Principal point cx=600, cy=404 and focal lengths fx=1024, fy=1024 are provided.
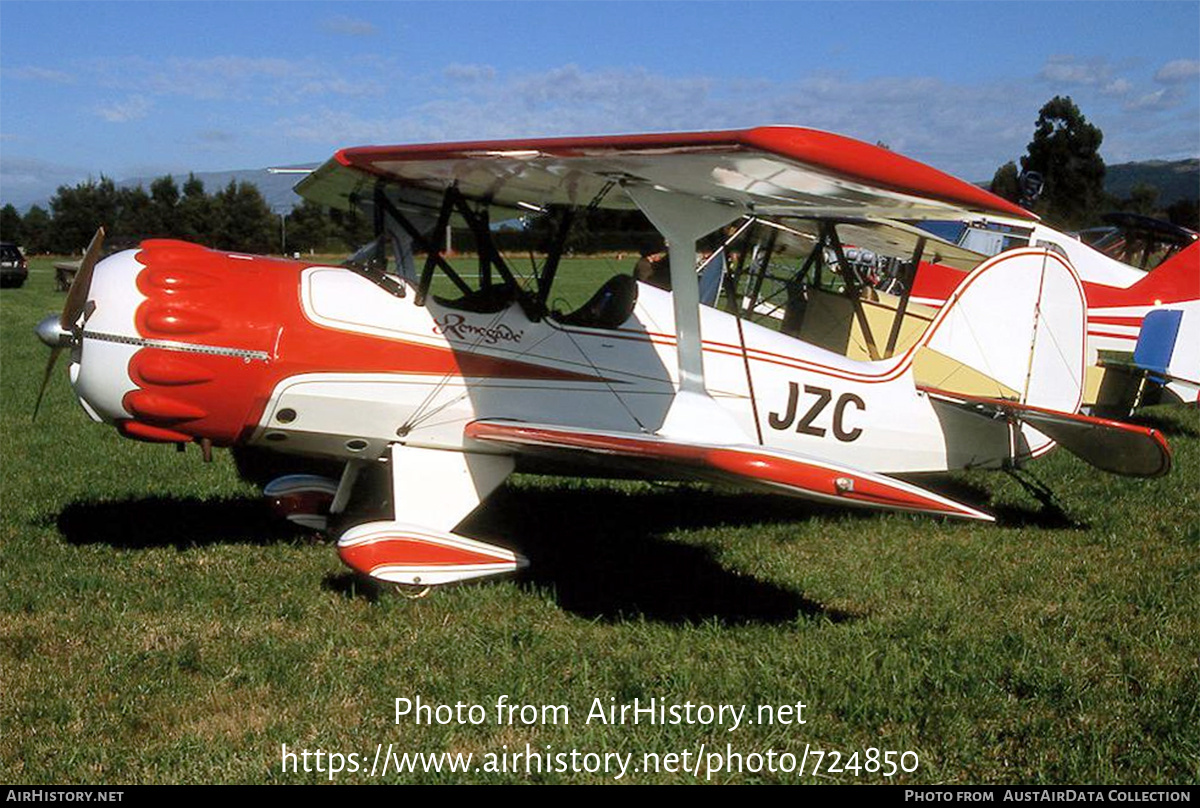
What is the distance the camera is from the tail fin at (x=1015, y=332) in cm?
707

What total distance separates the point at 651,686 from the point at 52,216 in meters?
71.2

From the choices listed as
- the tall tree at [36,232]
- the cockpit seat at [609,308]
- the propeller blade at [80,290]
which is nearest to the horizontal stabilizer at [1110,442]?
the cockpit seat at [609,308]

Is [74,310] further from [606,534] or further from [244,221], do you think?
[244,221]

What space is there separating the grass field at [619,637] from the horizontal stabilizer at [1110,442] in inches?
25.9

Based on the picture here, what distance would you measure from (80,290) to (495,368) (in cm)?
218

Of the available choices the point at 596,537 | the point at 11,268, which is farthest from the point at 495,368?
the point at 11,268

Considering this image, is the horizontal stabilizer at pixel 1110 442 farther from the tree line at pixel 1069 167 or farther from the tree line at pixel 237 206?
the tree line at pixel 1069 167

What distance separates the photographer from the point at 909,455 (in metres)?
6.62

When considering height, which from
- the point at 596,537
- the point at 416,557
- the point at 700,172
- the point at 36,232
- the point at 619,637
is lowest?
the point at 36,232

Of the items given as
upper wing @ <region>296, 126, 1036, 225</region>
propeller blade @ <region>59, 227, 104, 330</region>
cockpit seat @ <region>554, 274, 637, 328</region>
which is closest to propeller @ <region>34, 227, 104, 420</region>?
propeller blade @ <region>59, 227, 104, 330</region>

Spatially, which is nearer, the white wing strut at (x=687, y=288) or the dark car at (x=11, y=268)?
the white wing strut at (x=687, y=288)

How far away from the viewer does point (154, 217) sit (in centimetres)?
5706

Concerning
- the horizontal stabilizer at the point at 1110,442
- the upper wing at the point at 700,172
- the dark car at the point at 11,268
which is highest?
the upper wing at the point at 700,172
